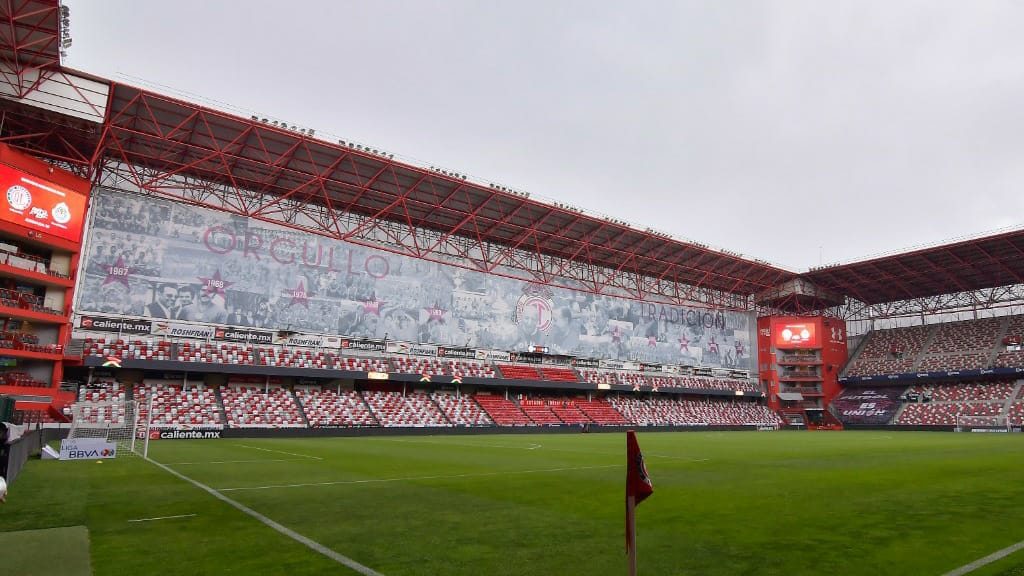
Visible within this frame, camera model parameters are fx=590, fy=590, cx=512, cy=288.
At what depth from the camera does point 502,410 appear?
52.8 metres

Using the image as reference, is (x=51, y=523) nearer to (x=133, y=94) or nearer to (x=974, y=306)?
(x=133, y=94)

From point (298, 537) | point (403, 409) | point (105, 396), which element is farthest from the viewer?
point (403, 409)

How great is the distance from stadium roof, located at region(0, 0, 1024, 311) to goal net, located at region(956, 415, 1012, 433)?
604 inches

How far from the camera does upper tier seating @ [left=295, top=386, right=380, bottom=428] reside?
1673 inches

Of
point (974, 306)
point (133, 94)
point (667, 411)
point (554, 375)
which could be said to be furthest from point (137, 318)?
point (974, 306)

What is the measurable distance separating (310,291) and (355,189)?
873 centimetres

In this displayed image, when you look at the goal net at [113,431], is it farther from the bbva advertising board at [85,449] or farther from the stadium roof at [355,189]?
the stadium roof at [355,189]

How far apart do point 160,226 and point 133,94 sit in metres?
10.00

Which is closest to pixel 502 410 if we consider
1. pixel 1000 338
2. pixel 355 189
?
pixel 355 189

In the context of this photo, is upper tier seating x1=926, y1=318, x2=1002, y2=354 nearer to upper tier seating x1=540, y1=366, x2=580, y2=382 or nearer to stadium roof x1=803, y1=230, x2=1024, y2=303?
stadium roof x1=803, y1=230, x2=1024, y2=303

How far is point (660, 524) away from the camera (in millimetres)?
8641

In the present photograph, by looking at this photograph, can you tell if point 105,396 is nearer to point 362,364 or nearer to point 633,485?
point 362,364

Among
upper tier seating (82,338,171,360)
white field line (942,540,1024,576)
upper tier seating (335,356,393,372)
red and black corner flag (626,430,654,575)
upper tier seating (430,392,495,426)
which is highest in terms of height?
upper tier seating (82,338,171,360)

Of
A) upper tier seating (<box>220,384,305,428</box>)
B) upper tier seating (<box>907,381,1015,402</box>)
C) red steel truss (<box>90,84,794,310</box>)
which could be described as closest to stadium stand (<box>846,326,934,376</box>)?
upper tier seating (<box>907,381,1015,402</box>)
